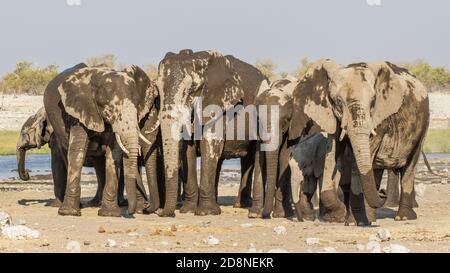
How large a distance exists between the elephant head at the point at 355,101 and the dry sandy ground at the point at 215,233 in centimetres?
86

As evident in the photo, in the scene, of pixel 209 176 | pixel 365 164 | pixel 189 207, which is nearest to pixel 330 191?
pixel 365 164

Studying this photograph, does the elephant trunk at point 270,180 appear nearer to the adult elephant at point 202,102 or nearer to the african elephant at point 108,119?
the adult elephant at point 202,102

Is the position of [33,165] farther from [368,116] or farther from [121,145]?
[368,116]

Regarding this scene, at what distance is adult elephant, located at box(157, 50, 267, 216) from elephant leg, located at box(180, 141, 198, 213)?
15 mm

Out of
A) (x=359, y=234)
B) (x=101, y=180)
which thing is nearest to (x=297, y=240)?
(x=359, y=234)

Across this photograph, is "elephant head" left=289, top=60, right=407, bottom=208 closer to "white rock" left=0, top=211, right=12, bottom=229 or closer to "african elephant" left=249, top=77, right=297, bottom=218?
"african elephant" left=249, top=77, right=297, bottom=218

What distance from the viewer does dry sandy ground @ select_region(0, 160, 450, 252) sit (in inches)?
475

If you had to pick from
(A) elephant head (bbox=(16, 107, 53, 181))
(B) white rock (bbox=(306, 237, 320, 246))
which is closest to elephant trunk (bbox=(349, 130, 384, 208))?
(B) white rock (bbox=(306, 237, 320, 246))

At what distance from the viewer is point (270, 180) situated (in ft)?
51.8

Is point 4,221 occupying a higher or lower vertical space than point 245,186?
higher

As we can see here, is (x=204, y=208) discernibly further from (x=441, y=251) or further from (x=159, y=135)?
(x=441, y=251)

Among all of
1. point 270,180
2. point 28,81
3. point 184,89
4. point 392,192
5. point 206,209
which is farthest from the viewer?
point 28,81

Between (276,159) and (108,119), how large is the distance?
2.41 m


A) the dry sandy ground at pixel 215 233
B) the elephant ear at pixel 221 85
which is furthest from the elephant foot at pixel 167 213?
the elephant ear at pixel 221 85
